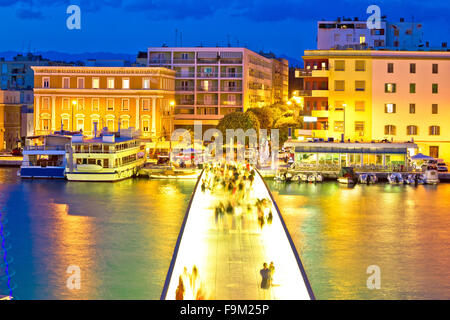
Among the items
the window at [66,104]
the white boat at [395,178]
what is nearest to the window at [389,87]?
the white boat at [395,178]

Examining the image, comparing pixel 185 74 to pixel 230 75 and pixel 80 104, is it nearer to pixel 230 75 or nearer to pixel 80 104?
pixel 230 75

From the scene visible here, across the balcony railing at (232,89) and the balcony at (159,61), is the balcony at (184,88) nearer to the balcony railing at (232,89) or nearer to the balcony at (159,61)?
the balcony at (159,61)

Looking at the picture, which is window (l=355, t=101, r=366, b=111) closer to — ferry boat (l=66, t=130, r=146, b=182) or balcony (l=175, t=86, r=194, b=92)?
ferry boat (l=66, t=130, r=146, b=182)

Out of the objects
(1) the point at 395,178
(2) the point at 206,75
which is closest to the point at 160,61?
(2) the point at 206,75

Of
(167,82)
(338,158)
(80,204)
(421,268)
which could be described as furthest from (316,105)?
(421,268)

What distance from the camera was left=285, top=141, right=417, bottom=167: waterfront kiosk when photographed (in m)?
55.1

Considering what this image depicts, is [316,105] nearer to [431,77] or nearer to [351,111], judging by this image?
[351,111]

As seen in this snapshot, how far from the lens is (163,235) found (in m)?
34.9

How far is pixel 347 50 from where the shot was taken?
61.0 meters

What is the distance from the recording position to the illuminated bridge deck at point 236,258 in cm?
1838

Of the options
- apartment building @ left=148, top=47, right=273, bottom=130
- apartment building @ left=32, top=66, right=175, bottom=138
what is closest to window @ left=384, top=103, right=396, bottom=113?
apartment building @ left=32, top=66, right=175, bottom=138

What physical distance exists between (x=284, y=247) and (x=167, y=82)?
52.8m

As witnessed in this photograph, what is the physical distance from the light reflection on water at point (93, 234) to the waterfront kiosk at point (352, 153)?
8.60 m

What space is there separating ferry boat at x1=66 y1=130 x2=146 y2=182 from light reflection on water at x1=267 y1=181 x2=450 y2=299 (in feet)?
37.2
